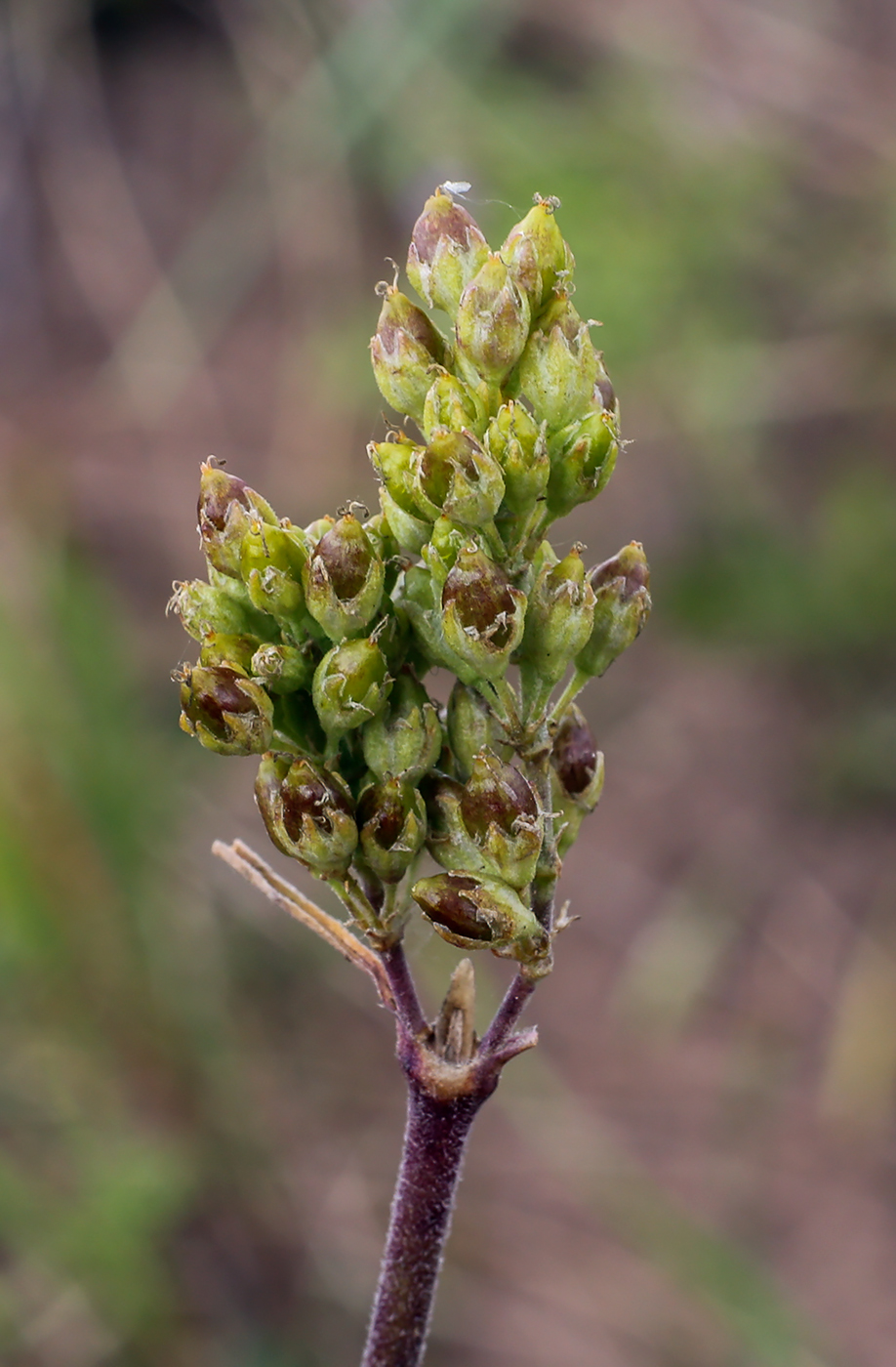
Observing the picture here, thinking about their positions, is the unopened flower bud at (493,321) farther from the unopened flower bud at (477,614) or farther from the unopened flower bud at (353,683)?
the unopened flower bud at (353,683)

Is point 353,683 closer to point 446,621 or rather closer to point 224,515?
point 446,621

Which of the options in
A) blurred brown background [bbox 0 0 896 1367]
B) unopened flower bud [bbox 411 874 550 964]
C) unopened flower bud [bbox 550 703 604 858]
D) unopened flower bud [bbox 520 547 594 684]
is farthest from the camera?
blurred brown background [bbox 0 0 896 1367]

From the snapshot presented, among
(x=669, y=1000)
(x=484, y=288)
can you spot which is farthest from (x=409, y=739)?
A: (x=669, y=1000)

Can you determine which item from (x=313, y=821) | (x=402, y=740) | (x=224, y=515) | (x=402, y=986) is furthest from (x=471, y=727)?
(x=224, y=515)

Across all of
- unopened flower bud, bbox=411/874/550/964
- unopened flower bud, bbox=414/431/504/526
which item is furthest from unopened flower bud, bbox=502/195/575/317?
unopened flower bud, bbox=411/874/550/964

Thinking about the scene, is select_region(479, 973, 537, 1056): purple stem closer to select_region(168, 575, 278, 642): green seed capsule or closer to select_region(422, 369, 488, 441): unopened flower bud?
select_region(168, 575, 278, 642): green seed capsule

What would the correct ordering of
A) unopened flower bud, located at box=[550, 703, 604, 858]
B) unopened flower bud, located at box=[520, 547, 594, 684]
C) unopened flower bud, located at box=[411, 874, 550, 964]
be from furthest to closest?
unopened flower bud, located at box=[550, 703, 604, 858]
unopened flower bud, located at box=[520, 547, 594, 684]
unopened flower bud, located at box=[411, 874, 550, 964]
